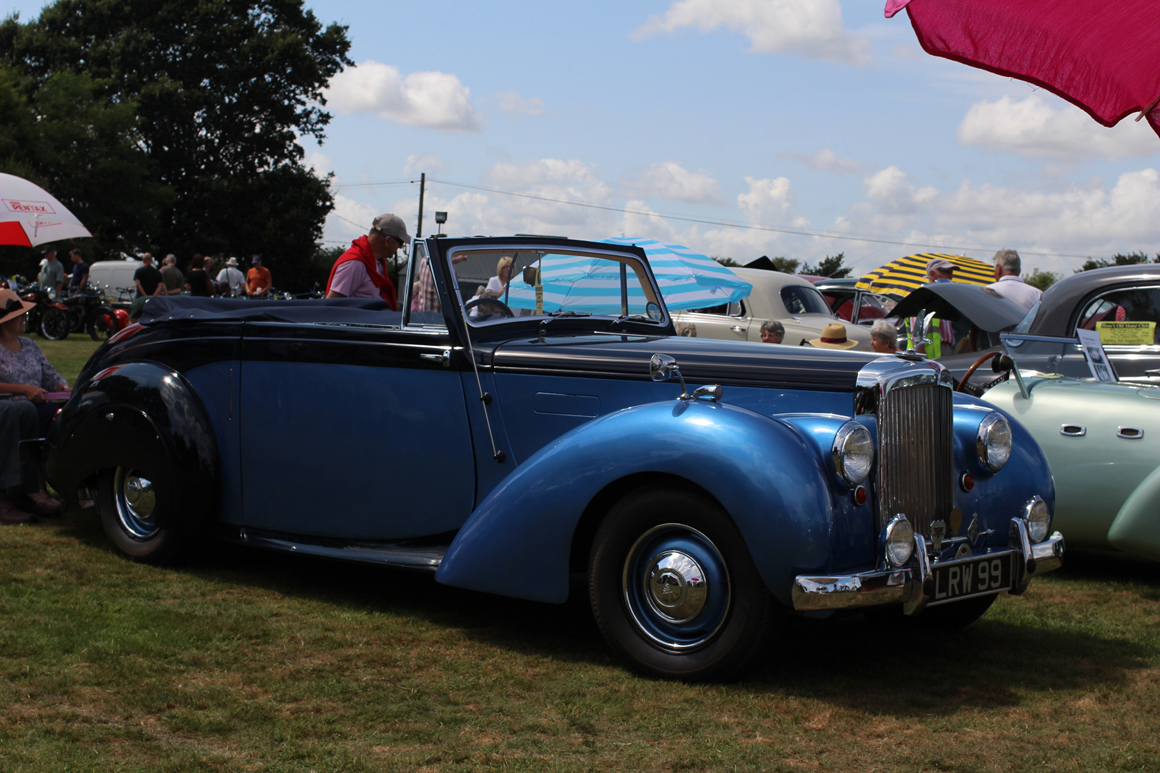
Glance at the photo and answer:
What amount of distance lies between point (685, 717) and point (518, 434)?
140cm

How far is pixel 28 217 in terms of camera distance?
9.26m

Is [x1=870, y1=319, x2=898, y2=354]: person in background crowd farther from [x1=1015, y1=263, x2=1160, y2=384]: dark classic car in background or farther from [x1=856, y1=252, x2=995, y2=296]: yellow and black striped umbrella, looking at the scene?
[x1=856, y1=252, x2=995, y2=296]: yellow and black striped umbrella

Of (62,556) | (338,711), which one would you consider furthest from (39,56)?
(338,711)

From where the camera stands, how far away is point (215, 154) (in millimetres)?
38438

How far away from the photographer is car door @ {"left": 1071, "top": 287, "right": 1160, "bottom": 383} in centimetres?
623

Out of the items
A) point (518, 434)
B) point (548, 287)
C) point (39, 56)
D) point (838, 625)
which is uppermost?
point (39, 56)

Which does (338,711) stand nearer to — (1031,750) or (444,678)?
(444,678)

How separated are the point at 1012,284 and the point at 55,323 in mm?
15621

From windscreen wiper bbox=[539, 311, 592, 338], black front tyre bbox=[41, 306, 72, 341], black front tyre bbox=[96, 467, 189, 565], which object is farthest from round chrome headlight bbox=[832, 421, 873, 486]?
black front tyre bbox=[41, 306, 72, 341]

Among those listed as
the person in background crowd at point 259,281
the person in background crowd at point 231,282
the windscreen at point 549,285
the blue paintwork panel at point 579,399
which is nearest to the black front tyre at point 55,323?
the person in background crowd at point 231,282

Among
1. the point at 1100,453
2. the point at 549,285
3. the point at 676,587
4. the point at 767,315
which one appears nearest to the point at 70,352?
the point at 767,315

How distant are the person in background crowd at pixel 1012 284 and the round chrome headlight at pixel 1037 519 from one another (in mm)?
5111

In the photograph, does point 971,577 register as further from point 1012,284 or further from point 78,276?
point 78,276

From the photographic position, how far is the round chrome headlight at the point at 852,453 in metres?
3.39
